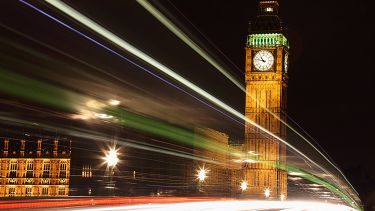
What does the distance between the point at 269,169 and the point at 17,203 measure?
255ft

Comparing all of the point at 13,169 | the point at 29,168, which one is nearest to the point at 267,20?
the point at 29,168

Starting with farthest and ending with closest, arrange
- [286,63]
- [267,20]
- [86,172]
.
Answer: [267,20] → [286,63] → [86,172]

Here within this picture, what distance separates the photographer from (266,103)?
299 ft

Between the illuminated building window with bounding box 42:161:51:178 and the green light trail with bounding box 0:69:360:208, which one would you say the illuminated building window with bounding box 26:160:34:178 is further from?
the green light trail with bounding box 0:69:360:208

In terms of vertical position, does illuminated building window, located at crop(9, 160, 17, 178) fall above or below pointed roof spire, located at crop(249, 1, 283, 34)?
below

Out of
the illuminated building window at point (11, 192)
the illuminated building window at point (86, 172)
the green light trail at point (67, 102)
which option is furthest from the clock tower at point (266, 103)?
the illuminated building window at point (86, 172)

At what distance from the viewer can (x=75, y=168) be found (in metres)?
38.7

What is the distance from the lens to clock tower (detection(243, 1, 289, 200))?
89.7 metres

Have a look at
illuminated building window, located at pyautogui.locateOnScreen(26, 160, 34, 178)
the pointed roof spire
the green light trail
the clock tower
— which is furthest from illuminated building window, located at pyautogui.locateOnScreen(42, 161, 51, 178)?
the pointed roof spire

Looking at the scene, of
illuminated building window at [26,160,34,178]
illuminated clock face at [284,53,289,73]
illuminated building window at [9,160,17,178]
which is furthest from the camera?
illuminated clock face at [284,53,289,73]

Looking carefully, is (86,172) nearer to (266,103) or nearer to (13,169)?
(13,169)

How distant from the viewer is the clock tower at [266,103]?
89688 millimetres

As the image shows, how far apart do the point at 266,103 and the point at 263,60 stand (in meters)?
5.78

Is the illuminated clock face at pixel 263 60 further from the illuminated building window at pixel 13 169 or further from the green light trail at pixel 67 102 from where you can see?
the illuminated building window at pixel 13 169
